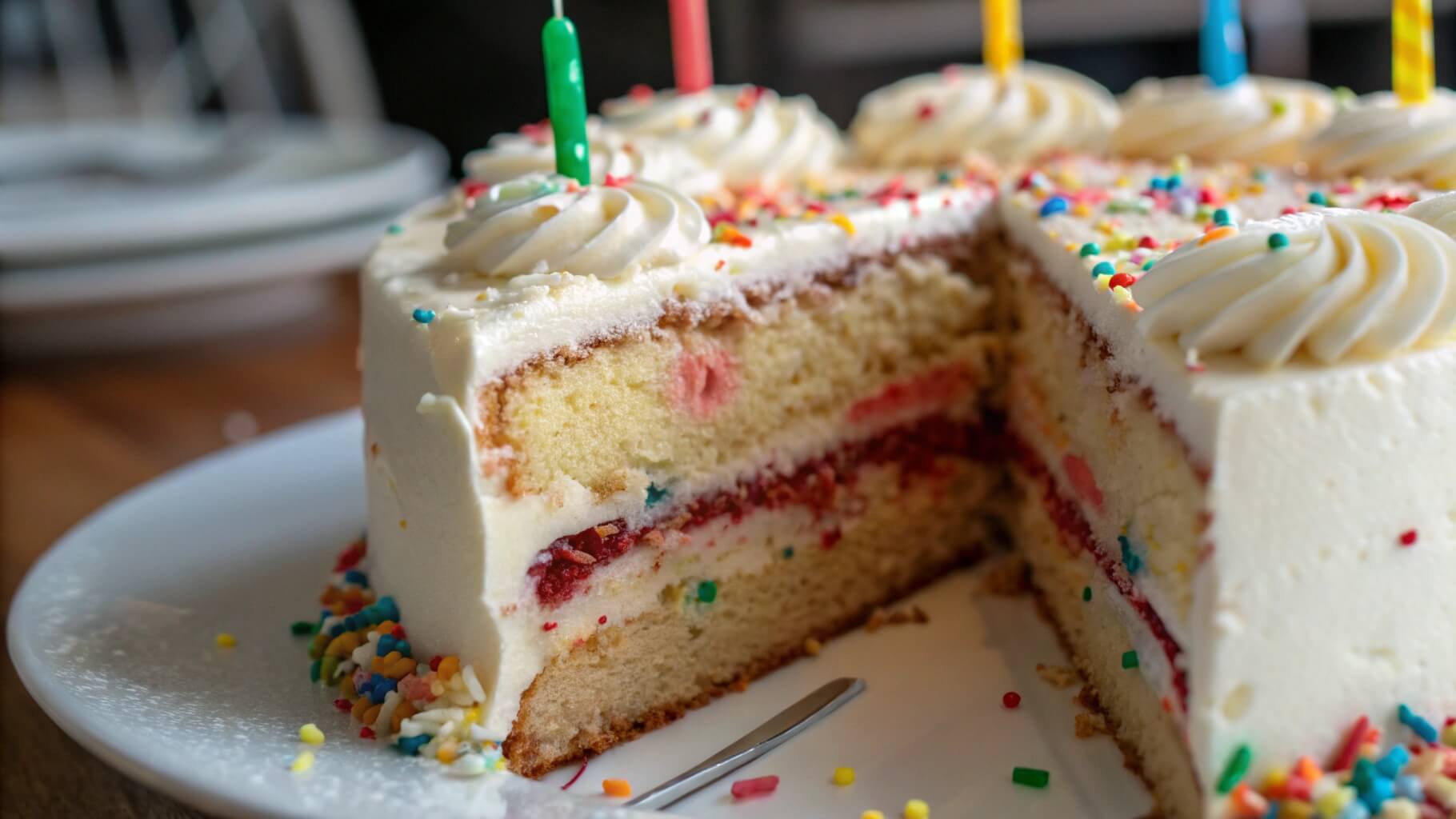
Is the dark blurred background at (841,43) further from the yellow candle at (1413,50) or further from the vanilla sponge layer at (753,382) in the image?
the vanilla sponge layer at (753,382)

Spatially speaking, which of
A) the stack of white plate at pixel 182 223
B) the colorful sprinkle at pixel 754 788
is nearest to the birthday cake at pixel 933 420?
the colorful sprinkle at pixel 754 788

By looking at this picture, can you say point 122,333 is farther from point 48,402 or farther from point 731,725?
point 731,725

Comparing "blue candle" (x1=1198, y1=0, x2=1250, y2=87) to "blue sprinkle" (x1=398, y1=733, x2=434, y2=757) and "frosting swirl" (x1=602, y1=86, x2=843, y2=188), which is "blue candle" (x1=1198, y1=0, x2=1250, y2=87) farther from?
"blue sprinkle" (x1=398, y1=733, x2=434, y2=757)

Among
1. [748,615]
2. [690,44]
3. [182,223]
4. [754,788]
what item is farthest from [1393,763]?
[182,223]

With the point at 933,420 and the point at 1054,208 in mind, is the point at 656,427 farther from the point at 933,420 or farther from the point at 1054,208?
the point at 1054,208

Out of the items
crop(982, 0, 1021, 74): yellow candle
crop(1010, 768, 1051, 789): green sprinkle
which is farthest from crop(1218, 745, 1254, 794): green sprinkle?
crop(982, 0, 1021, 74): yellow candle

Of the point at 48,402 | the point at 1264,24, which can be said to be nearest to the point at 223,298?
the point at 48,402
